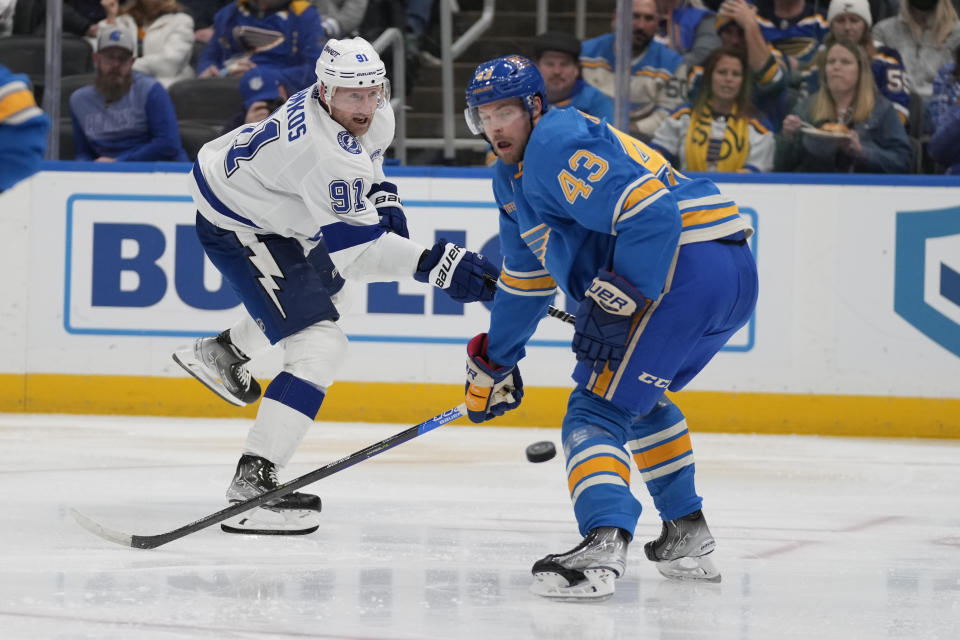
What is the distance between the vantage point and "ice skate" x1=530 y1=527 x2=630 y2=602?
2518 mm

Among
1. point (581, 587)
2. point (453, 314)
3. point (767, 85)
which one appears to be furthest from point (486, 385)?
point (767, 85)

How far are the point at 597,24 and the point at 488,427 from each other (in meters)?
1.95

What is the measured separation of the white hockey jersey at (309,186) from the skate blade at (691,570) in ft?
3.53

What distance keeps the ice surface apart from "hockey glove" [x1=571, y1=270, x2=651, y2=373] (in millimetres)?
467

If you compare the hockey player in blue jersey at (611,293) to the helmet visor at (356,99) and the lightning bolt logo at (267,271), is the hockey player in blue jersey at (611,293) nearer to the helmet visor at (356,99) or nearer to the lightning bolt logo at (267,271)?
the helmet visor at (356,99)

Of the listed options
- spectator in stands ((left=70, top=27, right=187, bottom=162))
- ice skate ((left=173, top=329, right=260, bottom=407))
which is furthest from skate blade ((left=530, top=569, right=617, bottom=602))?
spectator in stands ((left=70, top=27, right=187, bottom=162))

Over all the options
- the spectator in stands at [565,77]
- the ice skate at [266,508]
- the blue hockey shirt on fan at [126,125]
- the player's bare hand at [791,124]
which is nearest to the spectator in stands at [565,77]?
the spectator in stands at [565,77]

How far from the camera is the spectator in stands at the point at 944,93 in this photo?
18.7 feet

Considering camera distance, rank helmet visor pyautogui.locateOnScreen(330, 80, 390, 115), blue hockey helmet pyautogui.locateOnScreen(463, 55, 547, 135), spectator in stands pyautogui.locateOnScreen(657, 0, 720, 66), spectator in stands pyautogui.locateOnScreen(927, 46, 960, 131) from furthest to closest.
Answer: spectator in stands pyautogui.locateOnScreen(657, 0, 720, 66) → spectator in stands pyautogui.locateOnScreen(927, 46, 960, 131) → helmet visor pyautogui.locateOnScreen(330, 80, 390, 115) → blue hockey helmet pyautogui.locateOnScreen(463, 55, 547, 135)

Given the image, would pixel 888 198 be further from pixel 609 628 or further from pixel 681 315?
pixel 609 628

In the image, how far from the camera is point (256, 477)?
3.39m

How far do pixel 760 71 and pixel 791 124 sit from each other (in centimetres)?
26

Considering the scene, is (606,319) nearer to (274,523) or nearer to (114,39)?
(274,523)

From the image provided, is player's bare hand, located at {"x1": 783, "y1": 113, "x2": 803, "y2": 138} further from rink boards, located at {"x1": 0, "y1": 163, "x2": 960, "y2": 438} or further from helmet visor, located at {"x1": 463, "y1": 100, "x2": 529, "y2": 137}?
helmet visor, located at {"x1": 463, "y1": 100, "x2": 529, "y2": 137}
